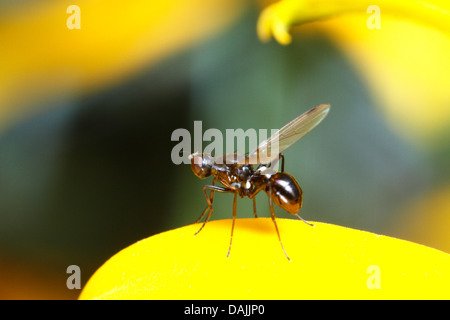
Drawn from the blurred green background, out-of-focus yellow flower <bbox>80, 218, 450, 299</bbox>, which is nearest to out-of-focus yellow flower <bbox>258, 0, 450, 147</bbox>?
the blurred green background

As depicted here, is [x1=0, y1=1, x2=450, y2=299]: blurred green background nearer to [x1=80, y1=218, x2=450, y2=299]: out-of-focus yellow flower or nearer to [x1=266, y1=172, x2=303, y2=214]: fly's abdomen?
[x1=266, y1=172, x2=303, y2=214]: fly's abdomen

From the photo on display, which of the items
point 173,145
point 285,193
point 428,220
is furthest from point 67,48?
point 428,220

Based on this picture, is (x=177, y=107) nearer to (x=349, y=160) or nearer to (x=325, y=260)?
(x=349, y=160)

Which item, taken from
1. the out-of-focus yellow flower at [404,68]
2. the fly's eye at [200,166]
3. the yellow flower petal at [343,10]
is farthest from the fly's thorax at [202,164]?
the out-of-focus yellow flower at [404,68]

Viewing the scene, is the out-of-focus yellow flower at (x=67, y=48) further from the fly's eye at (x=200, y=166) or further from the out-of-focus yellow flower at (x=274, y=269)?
the out-of-focus yellow flower at (x=274, y=269)

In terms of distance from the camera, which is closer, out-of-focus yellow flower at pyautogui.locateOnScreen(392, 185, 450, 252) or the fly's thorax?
the fly's thorax

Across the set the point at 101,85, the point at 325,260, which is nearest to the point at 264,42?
the point at 101,85
